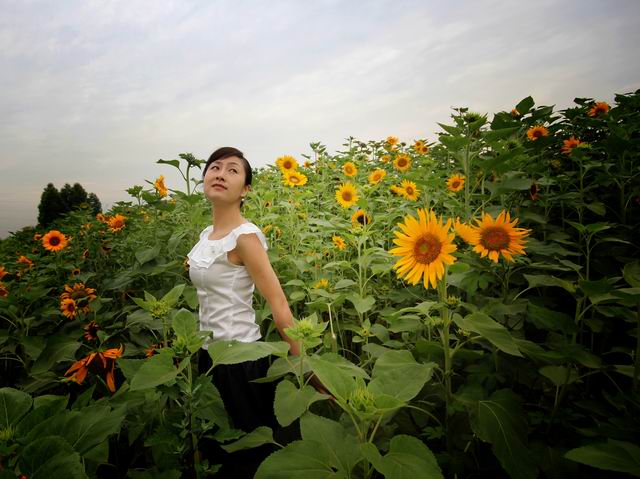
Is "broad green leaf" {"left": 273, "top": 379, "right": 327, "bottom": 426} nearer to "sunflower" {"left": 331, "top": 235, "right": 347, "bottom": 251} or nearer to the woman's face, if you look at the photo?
the woman's face

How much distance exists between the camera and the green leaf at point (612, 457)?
76cm

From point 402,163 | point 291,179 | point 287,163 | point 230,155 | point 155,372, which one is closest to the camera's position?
point 155,372

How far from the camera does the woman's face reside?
194 cm

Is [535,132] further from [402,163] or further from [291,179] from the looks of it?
[291,179]

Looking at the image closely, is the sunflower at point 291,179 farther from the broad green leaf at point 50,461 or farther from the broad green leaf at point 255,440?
the broad green leaf at point 50,461

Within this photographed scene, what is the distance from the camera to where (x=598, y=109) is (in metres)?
3.34

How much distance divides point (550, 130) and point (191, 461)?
10.9 feet

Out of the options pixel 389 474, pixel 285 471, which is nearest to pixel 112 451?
pixel 285 471

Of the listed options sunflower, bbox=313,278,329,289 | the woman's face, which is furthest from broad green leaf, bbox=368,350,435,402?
the woman's face

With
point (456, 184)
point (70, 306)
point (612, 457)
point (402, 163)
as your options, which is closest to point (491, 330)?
point (612, 457)

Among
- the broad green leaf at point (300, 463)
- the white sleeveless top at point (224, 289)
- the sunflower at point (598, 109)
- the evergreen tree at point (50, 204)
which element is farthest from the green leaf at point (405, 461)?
the evergreen tree at point (50, 204)

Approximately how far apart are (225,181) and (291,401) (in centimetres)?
128

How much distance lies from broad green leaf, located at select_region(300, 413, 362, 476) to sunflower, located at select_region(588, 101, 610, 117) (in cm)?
382

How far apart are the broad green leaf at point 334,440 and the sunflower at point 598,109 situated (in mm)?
3816
